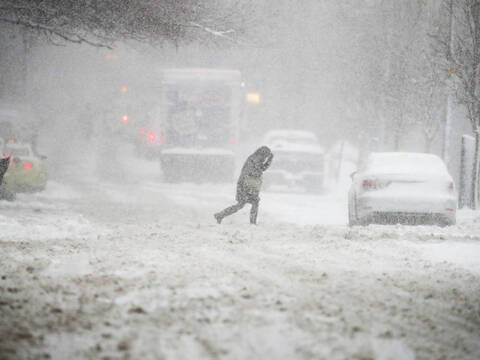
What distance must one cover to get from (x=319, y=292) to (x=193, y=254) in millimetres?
2354

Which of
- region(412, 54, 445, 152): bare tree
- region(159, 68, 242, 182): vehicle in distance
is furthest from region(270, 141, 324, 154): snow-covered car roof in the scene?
region(412, 54, 445, 152): bare tree

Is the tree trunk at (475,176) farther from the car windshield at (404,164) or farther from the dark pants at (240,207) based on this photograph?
the dark pants at (240,207)

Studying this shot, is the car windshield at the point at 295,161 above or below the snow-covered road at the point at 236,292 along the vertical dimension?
above

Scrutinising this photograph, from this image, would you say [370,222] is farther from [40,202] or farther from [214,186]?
[214,186]

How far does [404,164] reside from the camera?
11.8m

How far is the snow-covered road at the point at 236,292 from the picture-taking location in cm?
439

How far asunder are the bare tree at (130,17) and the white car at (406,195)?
5.35 m

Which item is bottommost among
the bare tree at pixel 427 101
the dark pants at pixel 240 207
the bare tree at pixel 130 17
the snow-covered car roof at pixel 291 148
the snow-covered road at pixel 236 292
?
the snow-covered road at pixel 236 292

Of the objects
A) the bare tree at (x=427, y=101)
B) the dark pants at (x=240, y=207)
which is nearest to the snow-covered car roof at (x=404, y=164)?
the dark pants at (x=240, y=207)

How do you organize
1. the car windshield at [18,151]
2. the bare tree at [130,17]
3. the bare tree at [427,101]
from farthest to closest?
the bare tree at [427,101] < the car windshield at [18,151] < the bare tree at [130,17]

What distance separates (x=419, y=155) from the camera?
40.5 ft

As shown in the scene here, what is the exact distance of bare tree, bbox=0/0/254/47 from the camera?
1273 centimetres

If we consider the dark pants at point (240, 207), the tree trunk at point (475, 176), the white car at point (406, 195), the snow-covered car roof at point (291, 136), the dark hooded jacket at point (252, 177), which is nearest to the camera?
the white car at point (406, 195)

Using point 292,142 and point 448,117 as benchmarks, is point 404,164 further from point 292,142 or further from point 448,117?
point 292,142
